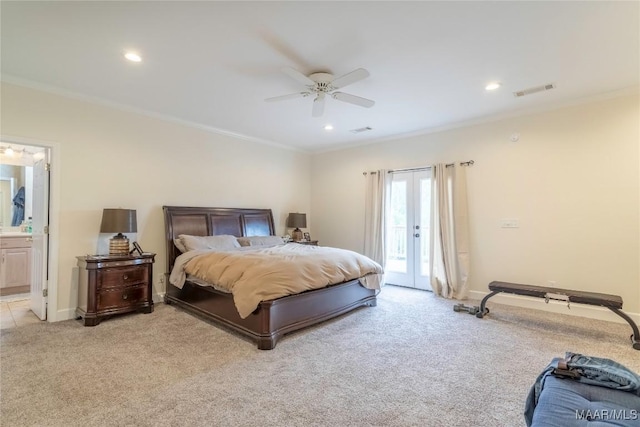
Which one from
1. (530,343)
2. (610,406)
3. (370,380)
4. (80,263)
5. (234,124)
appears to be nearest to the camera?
(610,406)

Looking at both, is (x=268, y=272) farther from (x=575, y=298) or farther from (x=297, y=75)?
(x=575, y=298)

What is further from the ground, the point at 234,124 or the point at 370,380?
the point at 234,124

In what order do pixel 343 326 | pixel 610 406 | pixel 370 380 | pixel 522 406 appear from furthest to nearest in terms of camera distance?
pixel 343 326, pixel 370 380, pixel 522 406, pixel 610 406

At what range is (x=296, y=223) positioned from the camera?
643 cm

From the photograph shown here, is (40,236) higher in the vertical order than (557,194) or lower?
lower

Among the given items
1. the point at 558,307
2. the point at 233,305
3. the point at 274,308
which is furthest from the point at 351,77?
the point at 558,307

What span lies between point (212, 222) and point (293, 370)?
132 inches

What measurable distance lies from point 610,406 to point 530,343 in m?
2.16

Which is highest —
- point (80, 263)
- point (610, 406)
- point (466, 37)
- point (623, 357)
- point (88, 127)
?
point (466, 37)

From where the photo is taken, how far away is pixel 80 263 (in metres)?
3.92

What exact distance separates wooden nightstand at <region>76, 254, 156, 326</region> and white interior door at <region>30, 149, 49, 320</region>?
0.38 metres

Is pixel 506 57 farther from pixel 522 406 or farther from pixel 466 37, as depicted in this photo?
pixel 522 406

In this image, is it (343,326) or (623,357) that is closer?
(623,357)

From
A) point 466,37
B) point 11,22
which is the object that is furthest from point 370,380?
point 11,22
